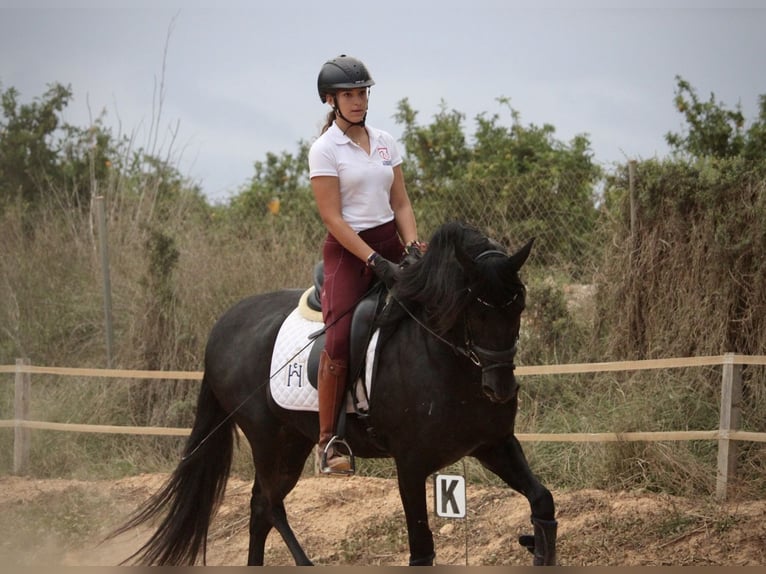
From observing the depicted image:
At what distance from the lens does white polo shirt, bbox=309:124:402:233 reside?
529 centimetres

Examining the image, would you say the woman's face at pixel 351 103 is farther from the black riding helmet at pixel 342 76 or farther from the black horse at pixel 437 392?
the black horse at pixel 437 392

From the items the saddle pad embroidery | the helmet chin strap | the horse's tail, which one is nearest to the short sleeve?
the helmet chin strap

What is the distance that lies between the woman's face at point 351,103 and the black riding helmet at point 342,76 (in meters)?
0.05

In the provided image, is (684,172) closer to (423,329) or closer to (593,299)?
(593,299)

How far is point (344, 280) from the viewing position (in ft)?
17.6

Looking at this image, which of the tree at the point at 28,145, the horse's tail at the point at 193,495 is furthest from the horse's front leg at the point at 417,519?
the tree at the point at 28,145

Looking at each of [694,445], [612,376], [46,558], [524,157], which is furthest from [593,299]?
[46,558]

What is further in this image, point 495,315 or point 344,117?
point 344,117

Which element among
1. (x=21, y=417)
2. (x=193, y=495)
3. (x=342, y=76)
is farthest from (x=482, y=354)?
(x=21, y=417)

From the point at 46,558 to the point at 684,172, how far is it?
6.39 m

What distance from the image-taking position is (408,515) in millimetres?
4977

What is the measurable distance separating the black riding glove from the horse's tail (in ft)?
6.21

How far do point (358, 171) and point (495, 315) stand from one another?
1269mm

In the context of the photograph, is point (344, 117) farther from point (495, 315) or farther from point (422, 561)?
point (422, 561)
